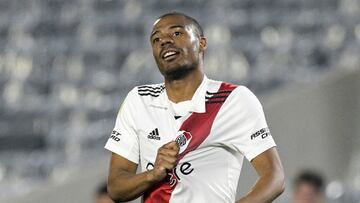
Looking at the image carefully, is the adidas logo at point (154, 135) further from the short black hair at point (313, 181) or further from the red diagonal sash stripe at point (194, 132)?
the short black hair at point (313, 181)

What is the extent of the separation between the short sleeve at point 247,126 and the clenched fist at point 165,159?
0.85 feet

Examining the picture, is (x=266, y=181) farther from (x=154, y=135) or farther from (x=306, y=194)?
(x=306, y=194)

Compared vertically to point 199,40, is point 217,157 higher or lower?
lower

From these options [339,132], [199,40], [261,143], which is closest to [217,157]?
[261,143]

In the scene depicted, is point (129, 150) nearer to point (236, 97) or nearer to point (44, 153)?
point (236, 97)

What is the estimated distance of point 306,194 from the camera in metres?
4.56

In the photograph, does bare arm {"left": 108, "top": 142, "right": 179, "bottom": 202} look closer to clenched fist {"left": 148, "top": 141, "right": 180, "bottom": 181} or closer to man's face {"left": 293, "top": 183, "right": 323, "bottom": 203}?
clenched fist {"left": 148, "top": 141, "right": 180, "bottom": 181}

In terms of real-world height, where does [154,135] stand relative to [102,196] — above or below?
above

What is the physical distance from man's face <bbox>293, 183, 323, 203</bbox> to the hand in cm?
228

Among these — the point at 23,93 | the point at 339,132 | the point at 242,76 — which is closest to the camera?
the point at 339,132

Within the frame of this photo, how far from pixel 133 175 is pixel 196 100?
0.93 feet

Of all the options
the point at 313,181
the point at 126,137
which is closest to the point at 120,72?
the point at 313,181

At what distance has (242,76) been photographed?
7.44 meters

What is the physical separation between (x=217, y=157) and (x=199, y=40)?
1.13 feet
